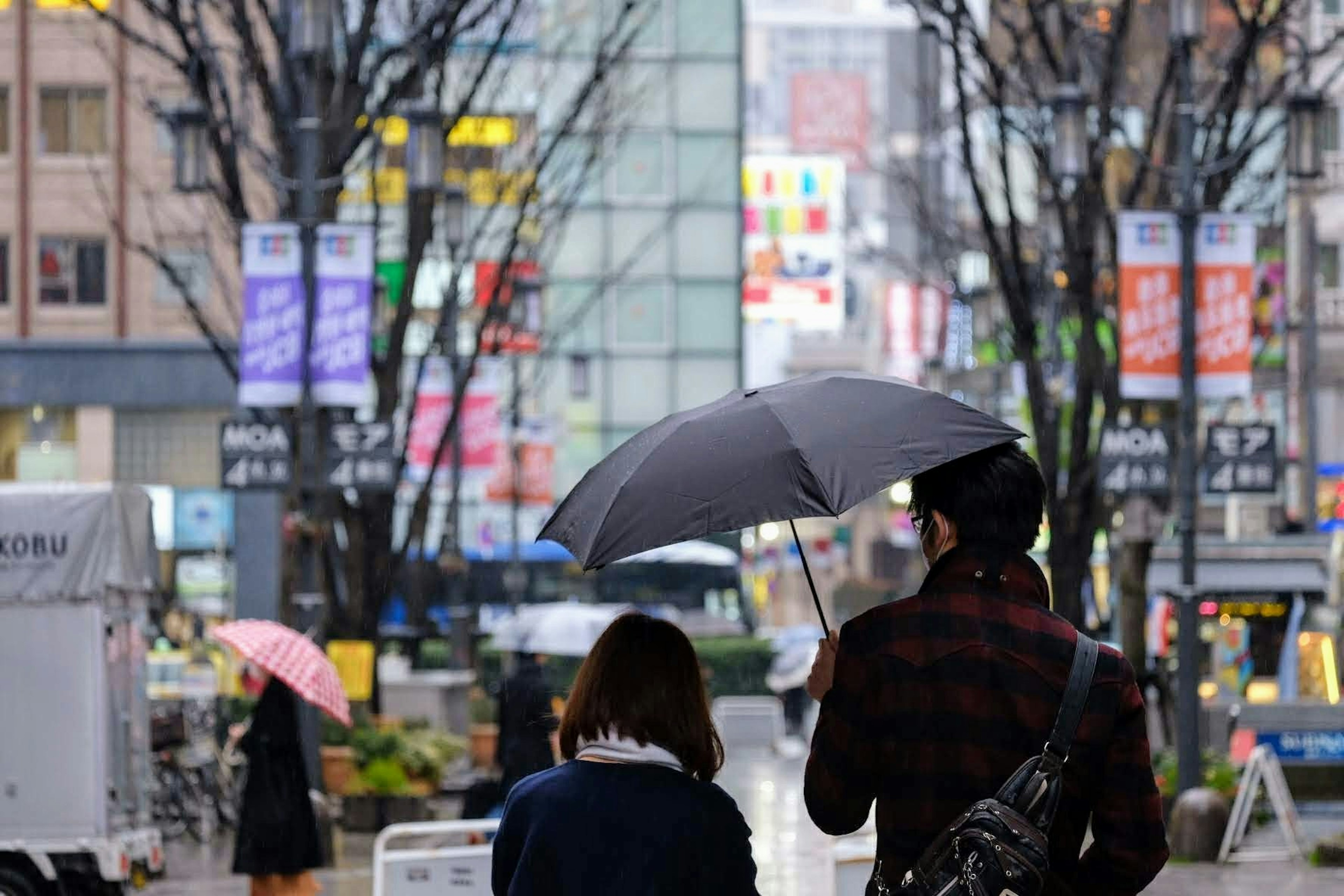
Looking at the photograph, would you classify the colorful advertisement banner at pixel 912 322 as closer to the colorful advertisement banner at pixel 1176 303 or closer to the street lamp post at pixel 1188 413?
the colorful advertisement banner at pixel 1176 303

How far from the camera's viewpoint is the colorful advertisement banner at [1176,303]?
17.9 m

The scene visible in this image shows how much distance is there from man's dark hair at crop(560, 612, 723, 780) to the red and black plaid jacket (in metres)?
0.23

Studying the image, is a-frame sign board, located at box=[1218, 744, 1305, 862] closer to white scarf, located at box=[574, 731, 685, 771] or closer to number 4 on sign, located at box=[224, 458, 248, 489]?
number 4 on sign, located at box=[224, 458, 248, 489]

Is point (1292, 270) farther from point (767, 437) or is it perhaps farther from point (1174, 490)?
point (767, 437)

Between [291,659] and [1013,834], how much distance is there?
30.2 ft

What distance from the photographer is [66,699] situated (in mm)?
13852

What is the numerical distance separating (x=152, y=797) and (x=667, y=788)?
17053 mm

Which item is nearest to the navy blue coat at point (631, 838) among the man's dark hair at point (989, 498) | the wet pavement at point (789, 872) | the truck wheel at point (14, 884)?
the man's dark hair at point (989, 498)

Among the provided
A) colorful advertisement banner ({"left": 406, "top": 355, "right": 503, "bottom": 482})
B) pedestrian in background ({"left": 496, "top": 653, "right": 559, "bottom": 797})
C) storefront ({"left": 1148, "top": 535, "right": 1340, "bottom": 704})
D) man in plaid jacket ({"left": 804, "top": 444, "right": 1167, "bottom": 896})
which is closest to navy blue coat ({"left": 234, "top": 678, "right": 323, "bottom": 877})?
pedestrian in background ({"left": 496, "top": 653, "right": 559, "bottom": 797})

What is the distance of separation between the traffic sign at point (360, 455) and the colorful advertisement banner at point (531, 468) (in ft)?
72.4

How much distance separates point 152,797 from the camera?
20672mm

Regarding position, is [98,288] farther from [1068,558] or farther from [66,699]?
[66,699]

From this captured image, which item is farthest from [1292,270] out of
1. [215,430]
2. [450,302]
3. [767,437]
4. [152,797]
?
[767,437]

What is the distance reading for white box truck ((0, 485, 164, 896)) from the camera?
44.7 ft
